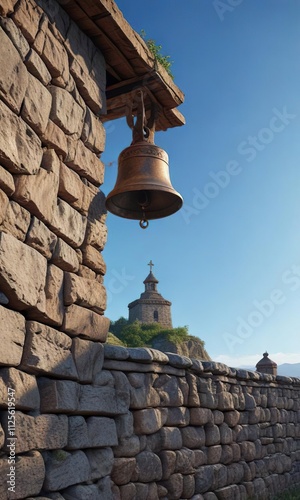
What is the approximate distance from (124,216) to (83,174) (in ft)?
2.17

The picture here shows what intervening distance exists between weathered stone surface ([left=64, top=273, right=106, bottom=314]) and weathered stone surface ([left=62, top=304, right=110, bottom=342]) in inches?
1.5

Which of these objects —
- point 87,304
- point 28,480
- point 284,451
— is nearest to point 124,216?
point 87,304

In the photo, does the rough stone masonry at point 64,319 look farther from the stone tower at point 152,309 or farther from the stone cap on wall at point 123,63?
the stone tower at point 152,309

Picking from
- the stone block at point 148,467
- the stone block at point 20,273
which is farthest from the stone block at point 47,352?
the stone block at point 148,467

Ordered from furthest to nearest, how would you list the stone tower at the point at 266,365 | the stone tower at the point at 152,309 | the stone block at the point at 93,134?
the stone tower at the point at 152,309
the stone tower at the point at 266,365
the stone block at the point at 93,134

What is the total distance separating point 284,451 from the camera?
589 cm

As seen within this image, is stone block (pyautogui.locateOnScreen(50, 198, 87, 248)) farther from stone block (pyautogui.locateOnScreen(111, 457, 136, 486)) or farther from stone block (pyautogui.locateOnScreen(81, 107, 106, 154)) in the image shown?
stone block (pyautogui.locateOnScreen(111, 457, 136, 486))

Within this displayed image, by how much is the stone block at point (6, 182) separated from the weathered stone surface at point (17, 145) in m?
0.04

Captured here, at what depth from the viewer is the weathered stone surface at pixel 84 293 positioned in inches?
98.7

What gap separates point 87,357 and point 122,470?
799 mm

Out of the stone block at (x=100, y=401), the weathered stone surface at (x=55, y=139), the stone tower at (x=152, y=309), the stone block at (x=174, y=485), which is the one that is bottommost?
the stone block at (x=174, y=485)

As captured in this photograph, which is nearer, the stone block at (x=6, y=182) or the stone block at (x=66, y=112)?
the stone block at (x=6, y=182)

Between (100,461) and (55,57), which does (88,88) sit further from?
(100,461)

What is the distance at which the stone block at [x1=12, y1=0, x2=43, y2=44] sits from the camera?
2.29 m
